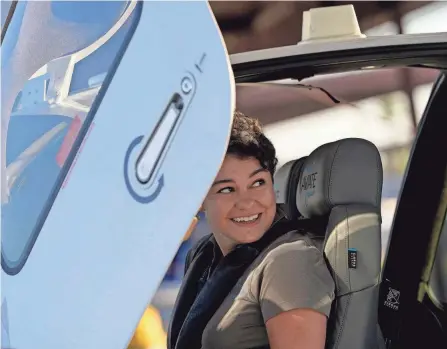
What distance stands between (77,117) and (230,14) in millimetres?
3641

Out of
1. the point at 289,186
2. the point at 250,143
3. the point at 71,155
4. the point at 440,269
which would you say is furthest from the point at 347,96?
the point at 71,155

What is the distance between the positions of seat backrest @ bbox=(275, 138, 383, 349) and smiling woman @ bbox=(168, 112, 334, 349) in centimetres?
11

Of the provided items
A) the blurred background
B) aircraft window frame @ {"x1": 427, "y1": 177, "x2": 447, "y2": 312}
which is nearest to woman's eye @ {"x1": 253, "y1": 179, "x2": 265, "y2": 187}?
the blurred background

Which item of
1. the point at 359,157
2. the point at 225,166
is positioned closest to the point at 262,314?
the point at 225,166

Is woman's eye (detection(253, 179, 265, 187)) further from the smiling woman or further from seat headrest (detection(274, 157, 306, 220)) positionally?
seat headrest (detection(274, 157, 306, 220))

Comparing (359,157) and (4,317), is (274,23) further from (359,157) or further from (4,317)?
(4,317)

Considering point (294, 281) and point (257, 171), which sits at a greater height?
point (257, 171)

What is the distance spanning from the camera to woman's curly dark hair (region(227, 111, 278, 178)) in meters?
1.85

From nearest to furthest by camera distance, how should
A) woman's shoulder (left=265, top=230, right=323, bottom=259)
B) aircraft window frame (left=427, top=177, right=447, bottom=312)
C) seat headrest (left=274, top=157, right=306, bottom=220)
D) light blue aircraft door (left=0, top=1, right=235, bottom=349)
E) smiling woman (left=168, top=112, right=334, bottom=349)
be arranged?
light blue aircraft door (left=0, top=1, right=235, bottom=349) → smiling woman (left=168, top=112, right=334, bottom=349) → woman's shoulder (left=265, top=230, right=323, bottom=259) → seat headrest (left=274, top=157, right=306, bottom=220) → aircraft window frame (left=427, top=177, right=447, bottom=312)

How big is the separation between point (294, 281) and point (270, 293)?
0.06 metres

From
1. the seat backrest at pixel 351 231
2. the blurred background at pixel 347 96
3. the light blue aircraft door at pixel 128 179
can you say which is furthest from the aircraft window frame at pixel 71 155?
the blurred background at pixel 347 96

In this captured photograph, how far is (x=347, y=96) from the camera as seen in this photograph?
12.7 ft

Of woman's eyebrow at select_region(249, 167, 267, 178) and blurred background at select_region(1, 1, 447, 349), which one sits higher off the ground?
blurred background at select_region(1, 1, 447, 349)

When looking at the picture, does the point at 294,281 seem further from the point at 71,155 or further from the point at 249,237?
the point at 71,155
